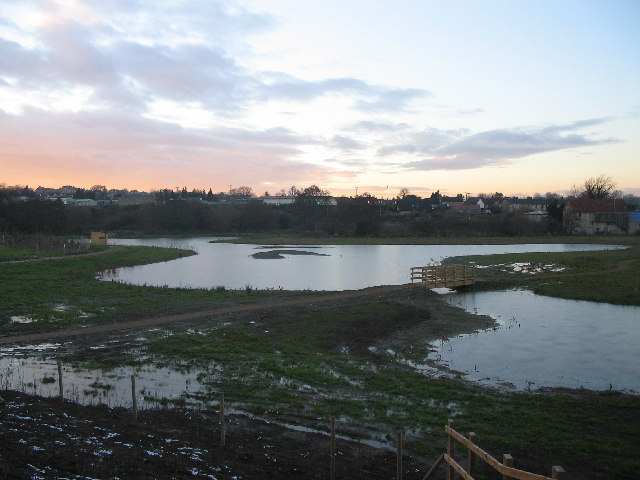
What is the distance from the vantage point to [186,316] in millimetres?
24688

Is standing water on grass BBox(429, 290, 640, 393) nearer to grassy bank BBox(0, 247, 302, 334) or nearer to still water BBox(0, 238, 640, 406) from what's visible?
still water BBox(0, 238, 640, 406)

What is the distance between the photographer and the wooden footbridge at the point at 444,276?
3531 cm

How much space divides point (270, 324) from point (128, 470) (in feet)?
49.9

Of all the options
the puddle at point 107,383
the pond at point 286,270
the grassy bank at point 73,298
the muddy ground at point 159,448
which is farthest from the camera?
the pond at point 286,270

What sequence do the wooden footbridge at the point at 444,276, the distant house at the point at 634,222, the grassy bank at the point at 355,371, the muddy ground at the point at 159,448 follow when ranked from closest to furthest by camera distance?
1. the muddy ground at the point at 159,448
2. the grassy bank at the point at 355,371
3. the wooden footbridge at the point at 444,276
4. the distant house at the point at 634,222

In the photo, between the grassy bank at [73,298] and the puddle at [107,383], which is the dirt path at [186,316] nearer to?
the grassy bank at [73,298]

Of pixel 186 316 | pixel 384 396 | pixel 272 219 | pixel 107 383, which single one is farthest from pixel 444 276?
pixel 272 219

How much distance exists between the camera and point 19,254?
49.4 m

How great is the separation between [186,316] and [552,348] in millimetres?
15269

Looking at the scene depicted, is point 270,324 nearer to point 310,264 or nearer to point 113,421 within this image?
point 113,421

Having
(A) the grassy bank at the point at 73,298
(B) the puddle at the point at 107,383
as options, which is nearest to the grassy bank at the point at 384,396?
(B) the puddle at the point at 107,383

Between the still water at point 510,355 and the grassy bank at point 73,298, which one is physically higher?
the grassy bank at point 73,298

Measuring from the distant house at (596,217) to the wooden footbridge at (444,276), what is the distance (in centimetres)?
6991

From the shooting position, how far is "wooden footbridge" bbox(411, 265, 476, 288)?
35312 millimetres
